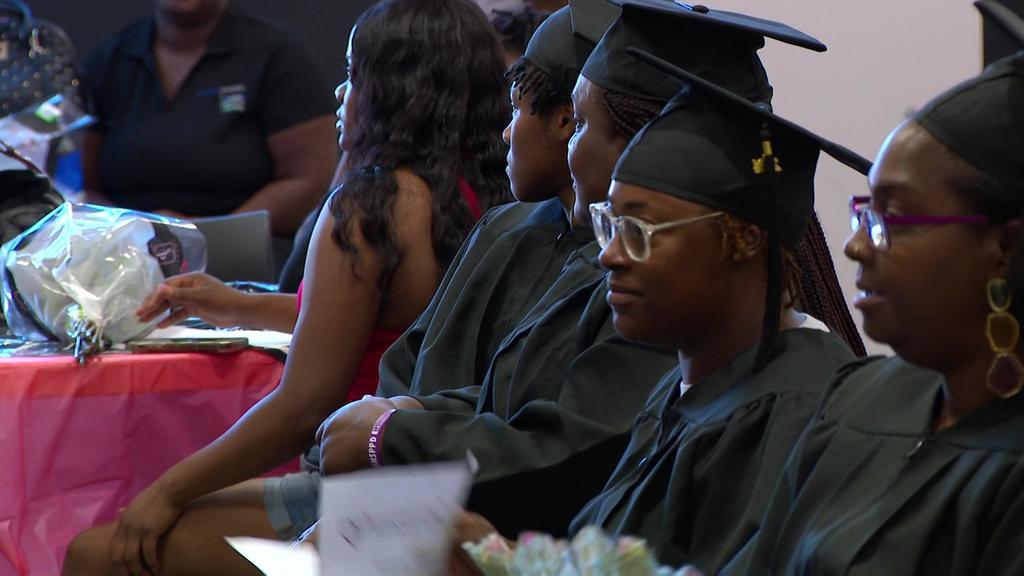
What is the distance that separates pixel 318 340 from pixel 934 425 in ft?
4.92

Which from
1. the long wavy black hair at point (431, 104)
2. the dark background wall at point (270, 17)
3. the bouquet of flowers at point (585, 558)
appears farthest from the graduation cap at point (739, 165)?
the dark background wall at point (270, 17)

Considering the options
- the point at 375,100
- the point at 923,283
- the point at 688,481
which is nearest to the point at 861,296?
the point at 923,283

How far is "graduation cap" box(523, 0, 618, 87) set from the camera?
2506mm

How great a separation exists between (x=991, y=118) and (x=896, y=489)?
40cm

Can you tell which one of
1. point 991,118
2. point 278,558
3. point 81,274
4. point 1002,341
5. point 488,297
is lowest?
point 81,274

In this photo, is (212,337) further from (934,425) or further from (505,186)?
(934,425)

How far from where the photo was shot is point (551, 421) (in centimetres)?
219

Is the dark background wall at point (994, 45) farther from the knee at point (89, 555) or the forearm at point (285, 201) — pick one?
the forearm at point (285, 201)

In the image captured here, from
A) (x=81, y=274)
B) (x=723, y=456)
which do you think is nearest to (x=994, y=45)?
(x=723, y=456)

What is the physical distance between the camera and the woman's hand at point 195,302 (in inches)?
127

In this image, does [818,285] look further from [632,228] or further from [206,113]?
[206,113]

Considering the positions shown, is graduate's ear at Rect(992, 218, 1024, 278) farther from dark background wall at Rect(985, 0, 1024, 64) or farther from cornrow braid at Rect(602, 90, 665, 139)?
dark background wall at Rect(985, 0, 1024, 64)

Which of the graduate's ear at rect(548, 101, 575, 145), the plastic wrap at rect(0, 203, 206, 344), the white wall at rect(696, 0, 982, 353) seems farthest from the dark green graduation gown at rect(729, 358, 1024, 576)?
the white wall at rect(696, 0, 982, 353)

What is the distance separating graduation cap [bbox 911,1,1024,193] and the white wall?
218 cm
